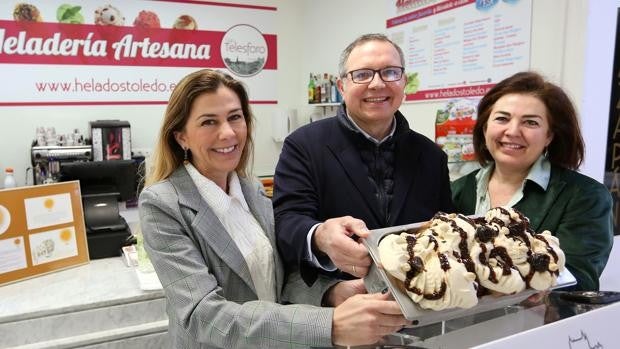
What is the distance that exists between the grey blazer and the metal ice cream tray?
0.49 ft

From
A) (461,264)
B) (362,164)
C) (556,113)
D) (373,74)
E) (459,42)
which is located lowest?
(461,264)

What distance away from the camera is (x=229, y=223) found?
131 centimetres

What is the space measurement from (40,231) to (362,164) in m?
1.57

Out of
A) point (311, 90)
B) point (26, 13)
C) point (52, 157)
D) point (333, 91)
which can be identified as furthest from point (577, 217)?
point (26, 13)

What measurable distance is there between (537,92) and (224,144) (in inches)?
39.6

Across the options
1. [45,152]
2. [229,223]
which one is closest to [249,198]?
[229,223]

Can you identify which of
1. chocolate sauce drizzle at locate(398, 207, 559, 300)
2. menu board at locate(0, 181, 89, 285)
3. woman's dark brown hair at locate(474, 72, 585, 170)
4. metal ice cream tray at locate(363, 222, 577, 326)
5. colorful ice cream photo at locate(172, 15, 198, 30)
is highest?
colorful ice cream photo at locate(172, 15, 198, 30)

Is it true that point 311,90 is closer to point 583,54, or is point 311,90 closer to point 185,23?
point 185,23

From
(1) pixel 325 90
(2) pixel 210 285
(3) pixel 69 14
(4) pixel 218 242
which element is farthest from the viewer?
(1) pixel 325 90

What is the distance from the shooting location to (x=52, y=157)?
3803mm

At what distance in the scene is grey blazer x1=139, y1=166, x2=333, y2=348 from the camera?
1036 mm

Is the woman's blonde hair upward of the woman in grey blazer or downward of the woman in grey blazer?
upward

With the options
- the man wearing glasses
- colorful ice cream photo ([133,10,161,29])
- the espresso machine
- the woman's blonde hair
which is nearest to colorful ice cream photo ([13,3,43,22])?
colorful ice cream photo ([133,10,161,29])

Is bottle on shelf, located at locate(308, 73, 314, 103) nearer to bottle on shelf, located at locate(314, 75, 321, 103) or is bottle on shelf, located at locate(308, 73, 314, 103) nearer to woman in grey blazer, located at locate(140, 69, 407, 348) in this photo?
bottle on shelf, located at locate(314, 75, 321, 103)
